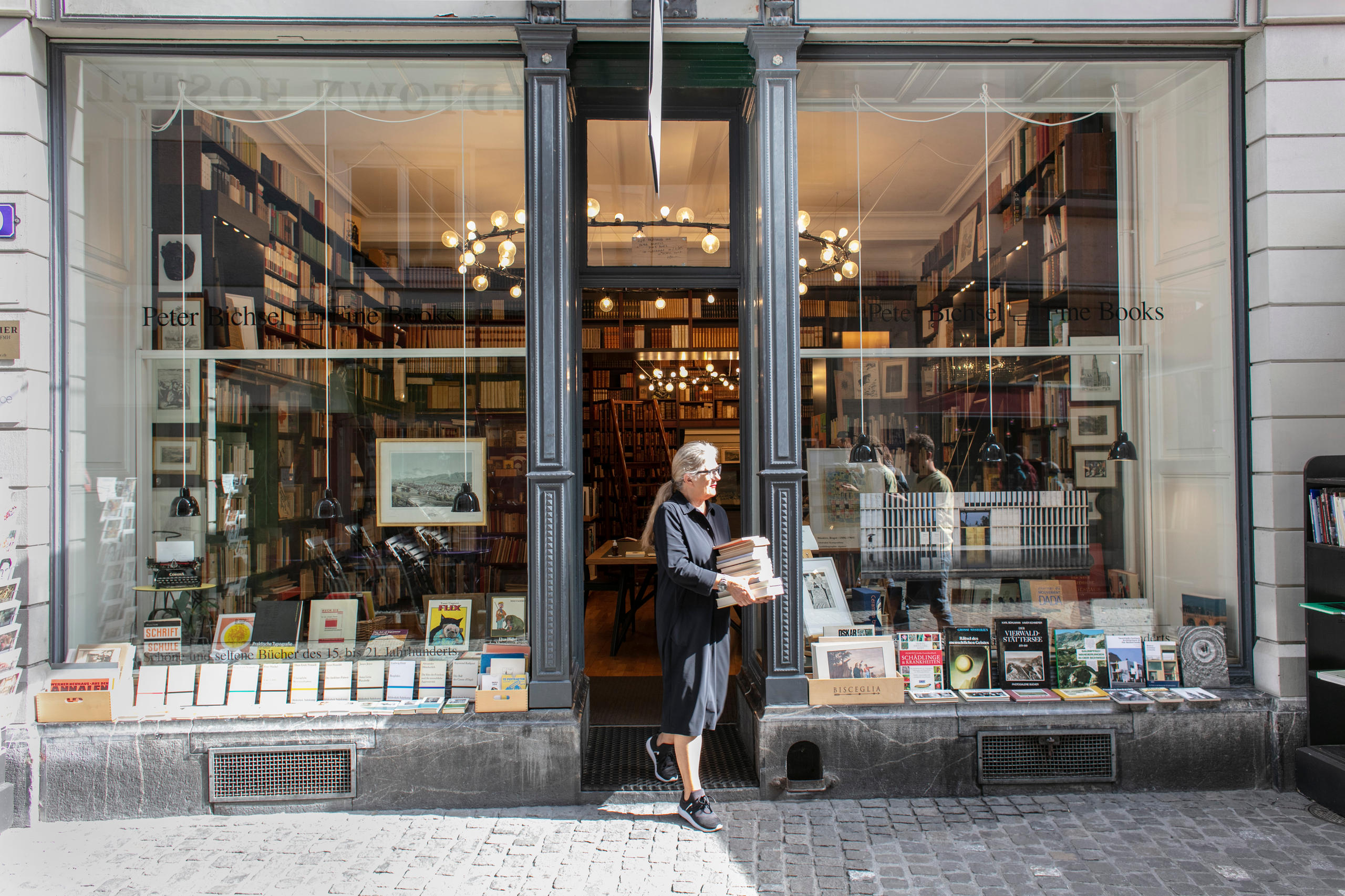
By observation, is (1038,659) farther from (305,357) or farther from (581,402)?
(305,357)

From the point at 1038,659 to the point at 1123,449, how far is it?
1.37m

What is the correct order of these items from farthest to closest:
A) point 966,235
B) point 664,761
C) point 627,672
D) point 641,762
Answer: point 627,672 → point 966,235 → point 641,762 → point 664,761

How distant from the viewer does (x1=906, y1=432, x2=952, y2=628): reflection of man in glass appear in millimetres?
4184

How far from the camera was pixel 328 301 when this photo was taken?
4211 mm

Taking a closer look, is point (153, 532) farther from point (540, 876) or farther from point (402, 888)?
point (540, 876)

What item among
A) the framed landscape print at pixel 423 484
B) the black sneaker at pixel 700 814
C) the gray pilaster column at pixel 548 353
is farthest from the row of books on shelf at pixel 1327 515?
the framed landscape print at pixel 423 484

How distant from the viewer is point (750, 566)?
320cm

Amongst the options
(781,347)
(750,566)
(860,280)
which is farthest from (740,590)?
(860,280)

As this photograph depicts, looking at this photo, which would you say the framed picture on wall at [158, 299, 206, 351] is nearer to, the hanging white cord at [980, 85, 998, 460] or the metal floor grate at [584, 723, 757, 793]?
the metal floor grate at [584, 723, 757, 793]

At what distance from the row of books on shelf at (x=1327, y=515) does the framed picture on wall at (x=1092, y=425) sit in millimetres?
952

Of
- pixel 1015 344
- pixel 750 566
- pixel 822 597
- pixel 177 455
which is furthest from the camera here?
pixel 1015 344

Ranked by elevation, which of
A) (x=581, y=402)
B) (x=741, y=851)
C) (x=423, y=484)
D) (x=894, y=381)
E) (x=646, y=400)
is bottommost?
(x=741, y=851)

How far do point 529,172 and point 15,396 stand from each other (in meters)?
2.74

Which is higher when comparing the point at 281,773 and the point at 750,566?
the point at 750,566
